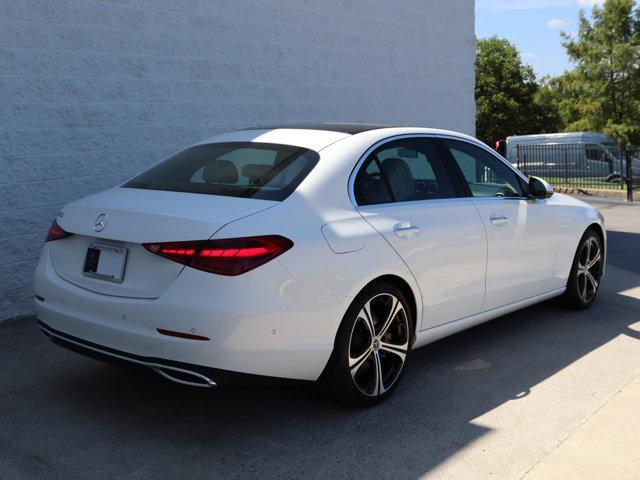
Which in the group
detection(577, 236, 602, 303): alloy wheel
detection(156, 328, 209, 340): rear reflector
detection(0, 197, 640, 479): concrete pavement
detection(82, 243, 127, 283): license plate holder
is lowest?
detection(0, 197, 640, 479): concrete pavement

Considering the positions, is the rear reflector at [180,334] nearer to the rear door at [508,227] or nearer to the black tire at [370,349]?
the black tire at [370,349]

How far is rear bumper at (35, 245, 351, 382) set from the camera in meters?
3.41

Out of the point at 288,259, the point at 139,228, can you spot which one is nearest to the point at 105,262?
the point at 139,228

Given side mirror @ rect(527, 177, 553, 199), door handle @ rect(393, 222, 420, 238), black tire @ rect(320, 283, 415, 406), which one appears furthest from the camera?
side mirror @ rect(527, 177, 553, 199)

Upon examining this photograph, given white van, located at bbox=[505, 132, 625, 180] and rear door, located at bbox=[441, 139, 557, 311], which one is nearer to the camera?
rear door, located at bbox=[441, 139, 557, 311]

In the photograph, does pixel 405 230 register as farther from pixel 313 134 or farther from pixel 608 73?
pixel 608 73

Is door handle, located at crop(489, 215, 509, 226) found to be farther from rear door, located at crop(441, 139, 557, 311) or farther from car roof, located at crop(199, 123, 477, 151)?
car roof, located at crop(199, 123, 477, 151)

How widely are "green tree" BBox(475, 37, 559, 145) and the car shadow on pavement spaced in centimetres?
5775

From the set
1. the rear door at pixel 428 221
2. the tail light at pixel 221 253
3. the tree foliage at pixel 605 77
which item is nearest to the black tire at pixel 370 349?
the rear door at pixel 428 221

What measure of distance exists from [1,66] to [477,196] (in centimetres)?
395

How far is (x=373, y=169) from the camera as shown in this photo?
438 centimetres

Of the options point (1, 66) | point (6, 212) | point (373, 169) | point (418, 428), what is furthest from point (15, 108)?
point (418, 428)

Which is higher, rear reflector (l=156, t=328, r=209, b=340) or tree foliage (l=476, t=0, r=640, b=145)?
tree foliage (l=476, t=0, r=640, b=145)

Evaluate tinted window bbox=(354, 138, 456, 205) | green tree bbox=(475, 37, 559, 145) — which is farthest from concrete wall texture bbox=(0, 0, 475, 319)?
green tree bbox=(475, 37, 559, 145)
